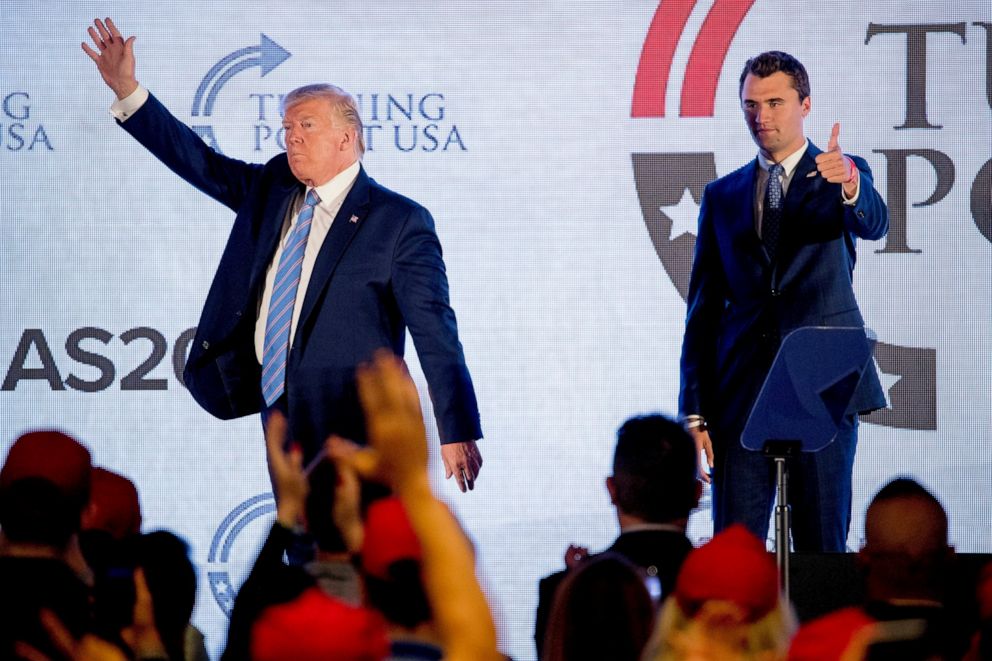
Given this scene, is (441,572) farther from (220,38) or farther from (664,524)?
(220,38)

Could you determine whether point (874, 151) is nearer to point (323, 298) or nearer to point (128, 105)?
point (323, 298)

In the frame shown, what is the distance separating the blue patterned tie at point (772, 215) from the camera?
4.16 m

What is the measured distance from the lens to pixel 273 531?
2592 mm

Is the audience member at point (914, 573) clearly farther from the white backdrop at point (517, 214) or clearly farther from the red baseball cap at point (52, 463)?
the white backdrop at point (517, 214)

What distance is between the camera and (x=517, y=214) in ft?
17.2

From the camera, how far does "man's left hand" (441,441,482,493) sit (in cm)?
410

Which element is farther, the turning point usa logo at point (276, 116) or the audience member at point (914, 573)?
the turning point usa logo at point (276, 116)

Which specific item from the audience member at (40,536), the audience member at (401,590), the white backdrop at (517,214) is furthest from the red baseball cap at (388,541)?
the white backdrop at (517,214)

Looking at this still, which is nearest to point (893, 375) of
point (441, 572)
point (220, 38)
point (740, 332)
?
point (740, 332)

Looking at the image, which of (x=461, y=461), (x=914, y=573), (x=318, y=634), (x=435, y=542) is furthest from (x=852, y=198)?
(x=318, y=634)

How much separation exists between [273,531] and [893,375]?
3013mm

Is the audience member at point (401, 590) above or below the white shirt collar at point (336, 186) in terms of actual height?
below

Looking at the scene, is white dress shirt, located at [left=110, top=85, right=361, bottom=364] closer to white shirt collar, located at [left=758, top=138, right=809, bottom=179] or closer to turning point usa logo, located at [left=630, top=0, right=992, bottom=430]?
white shirt collar, located at [left=758, top=138, right=809, bottom=179]

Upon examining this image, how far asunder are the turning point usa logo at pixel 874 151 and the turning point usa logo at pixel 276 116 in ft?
2.19
